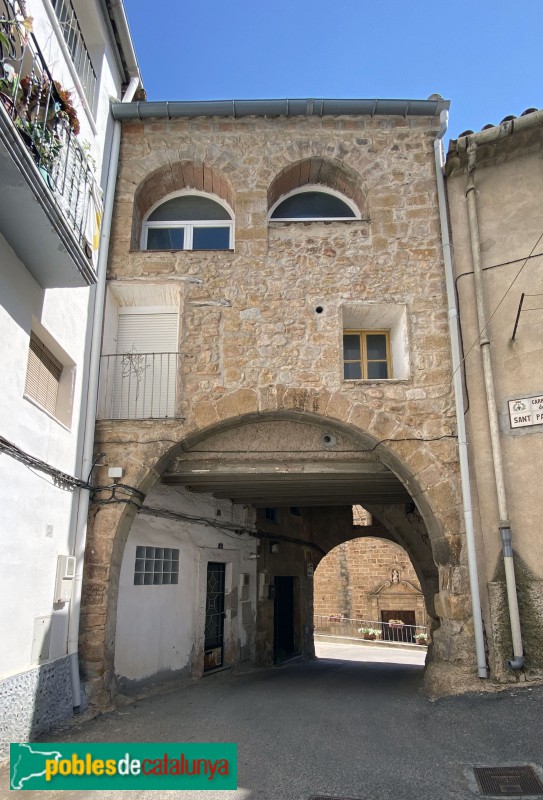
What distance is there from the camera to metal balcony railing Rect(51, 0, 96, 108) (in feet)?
23.3

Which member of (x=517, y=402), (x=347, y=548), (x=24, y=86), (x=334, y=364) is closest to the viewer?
(x=24, y=86)

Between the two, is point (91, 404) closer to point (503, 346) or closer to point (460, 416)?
point (460, 416)

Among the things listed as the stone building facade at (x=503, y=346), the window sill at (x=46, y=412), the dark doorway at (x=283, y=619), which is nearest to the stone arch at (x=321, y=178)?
the stone building facade at (x=503, y=346)

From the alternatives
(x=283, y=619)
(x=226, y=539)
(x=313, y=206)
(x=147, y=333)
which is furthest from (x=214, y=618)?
(x=313, y=206)

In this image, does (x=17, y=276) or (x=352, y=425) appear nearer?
(x=17, y=276)

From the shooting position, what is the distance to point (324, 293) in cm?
768

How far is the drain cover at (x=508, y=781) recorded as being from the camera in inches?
163

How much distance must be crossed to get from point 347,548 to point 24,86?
19.5 metres

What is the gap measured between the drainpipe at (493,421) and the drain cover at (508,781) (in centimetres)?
176

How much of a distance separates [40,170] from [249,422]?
376 cm

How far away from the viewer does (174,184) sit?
8695 mm

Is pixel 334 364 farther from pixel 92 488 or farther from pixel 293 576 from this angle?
pixel 293 576

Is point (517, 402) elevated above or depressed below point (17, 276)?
below

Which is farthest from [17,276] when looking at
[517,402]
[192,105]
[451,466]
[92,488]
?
[517,402]
